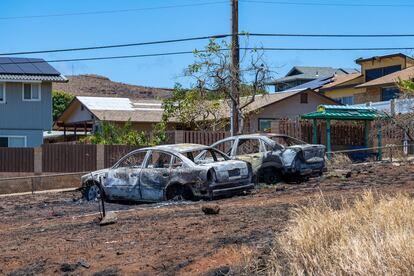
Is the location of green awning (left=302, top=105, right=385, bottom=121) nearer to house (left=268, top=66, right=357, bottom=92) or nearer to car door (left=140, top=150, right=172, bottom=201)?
car door (left=140, top=150, right=172, bottom=201)

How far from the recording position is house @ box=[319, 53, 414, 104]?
1813 inches

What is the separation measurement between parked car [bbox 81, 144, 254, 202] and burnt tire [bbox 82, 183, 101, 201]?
350 millimetres

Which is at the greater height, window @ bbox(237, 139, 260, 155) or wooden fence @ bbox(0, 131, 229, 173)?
window @ bbox(237, 139, 260, 155)

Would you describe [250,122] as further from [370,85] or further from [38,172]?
[38,172]

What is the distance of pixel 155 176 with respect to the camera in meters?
16.3

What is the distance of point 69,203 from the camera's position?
1794cm

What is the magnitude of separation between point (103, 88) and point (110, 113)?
48.3 m

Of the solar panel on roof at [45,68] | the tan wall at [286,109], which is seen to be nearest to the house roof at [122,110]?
the solar panel on roof at [45,68]

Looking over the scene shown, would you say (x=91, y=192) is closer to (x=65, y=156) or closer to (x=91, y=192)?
(x=91, y=192)

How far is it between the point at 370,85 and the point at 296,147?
27.0 meters

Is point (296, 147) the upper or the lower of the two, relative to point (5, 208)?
upper

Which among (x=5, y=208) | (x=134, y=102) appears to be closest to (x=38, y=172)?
(x=5, y=208)

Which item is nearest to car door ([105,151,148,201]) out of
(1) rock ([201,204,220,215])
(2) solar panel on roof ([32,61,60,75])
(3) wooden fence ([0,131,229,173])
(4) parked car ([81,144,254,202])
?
(4) parked car ([81,144,254,202])

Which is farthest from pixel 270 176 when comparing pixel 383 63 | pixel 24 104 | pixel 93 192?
pixel 383 63
